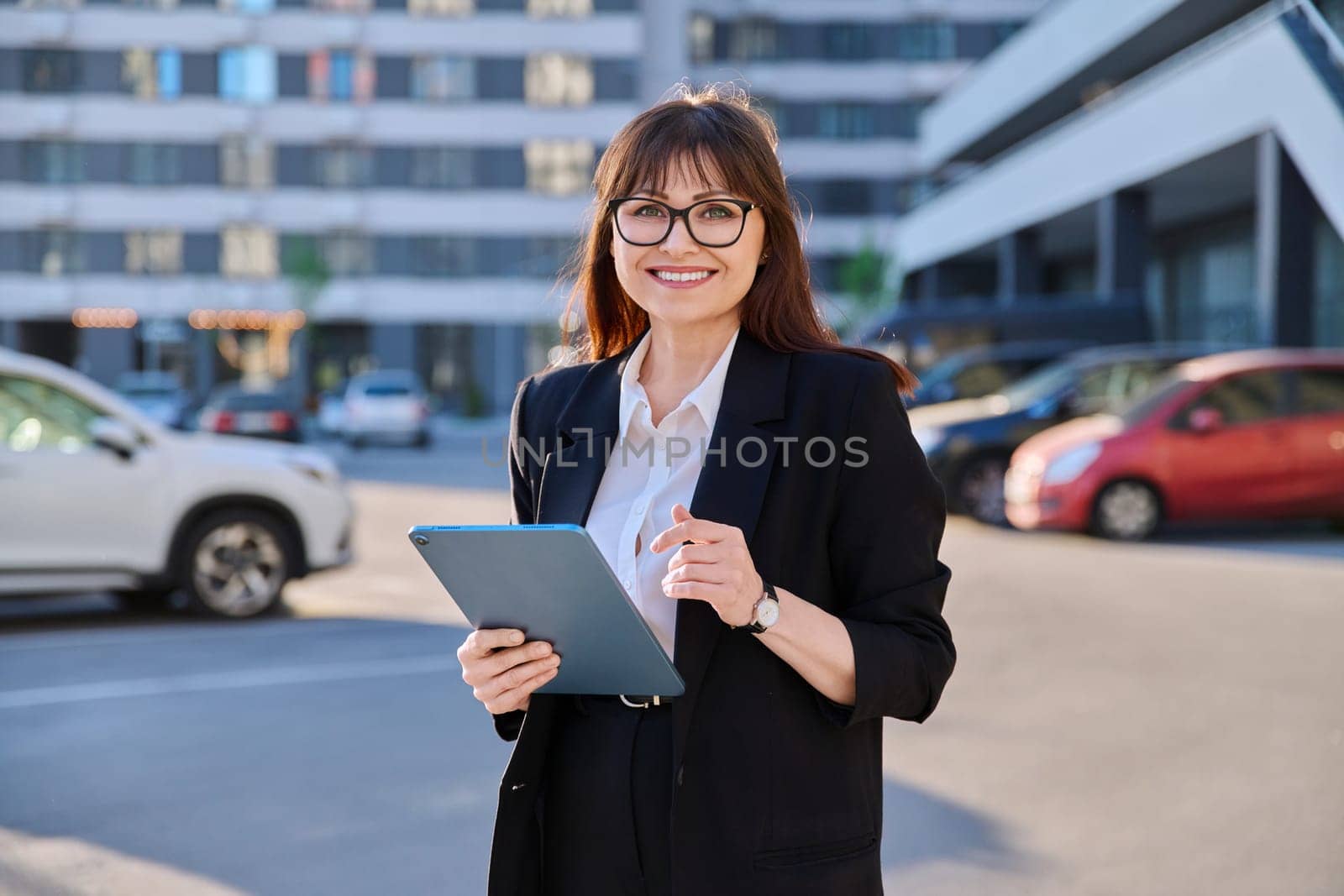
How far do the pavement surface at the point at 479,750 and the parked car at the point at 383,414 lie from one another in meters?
21.6

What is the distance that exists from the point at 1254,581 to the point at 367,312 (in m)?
45.6

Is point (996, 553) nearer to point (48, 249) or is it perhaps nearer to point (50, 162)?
point (48, 249)

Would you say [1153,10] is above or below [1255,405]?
above

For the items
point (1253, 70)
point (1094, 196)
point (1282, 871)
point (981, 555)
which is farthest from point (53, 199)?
point (1282, 871)

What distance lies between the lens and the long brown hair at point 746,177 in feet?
7.34

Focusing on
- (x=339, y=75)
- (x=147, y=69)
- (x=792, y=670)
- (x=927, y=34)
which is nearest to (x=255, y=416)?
(x=792, y=670)

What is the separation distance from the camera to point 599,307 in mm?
2580

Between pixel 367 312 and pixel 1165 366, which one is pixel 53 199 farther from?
pixel 1165 366

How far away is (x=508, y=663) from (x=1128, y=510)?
12.0 m

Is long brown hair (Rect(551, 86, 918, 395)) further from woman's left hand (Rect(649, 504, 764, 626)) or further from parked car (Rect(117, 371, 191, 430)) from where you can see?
parked car (Rect(117, 371, 191, 430))

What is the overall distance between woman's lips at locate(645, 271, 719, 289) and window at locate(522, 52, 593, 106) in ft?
173

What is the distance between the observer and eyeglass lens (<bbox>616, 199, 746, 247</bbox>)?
88.1 inches

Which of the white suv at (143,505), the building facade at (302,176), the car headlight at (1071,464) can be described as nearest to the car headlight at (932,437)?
the car headlight at (1071,464)

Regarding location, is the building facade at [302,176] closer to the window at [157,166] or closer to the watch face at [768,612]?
the window at [157,166]
